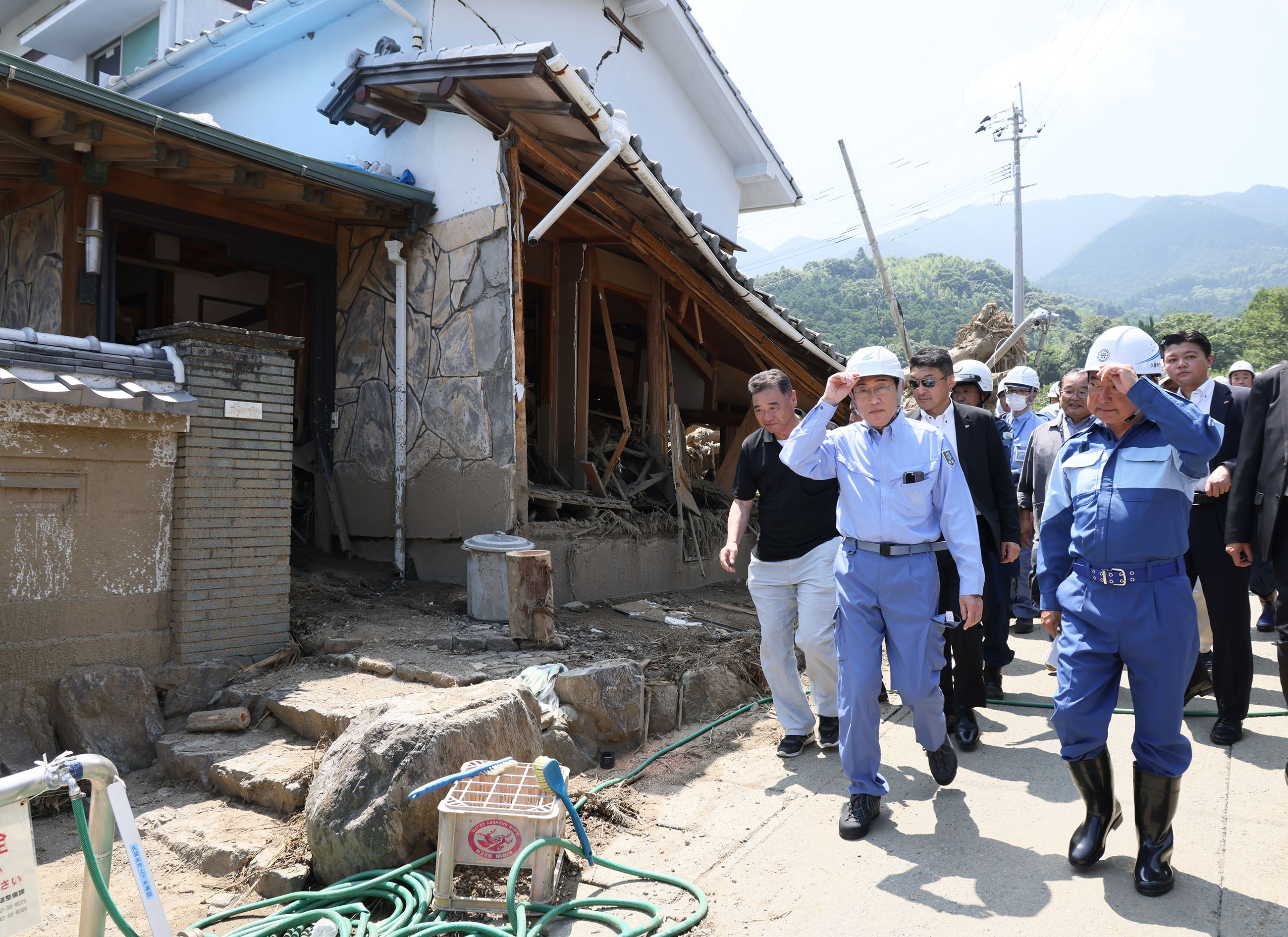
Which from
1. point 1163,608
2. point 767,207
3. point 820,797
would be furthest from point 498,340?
point 767,207

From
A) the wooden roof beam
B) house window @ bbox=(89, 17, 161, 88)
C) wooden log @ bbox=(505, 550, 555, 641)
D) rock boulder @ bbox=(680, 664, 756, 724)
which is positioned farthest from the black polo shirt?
house window @ bbox=(89, 17, 161, 88)

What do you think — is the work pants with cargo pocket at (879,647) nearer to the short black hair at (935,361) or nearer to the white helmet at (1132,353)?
the white helmet at (1132,353)

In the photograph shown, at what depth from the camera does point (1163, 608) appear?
2.93 meters

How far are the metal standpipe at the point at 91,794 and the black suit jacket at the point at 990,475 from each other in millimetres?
3947

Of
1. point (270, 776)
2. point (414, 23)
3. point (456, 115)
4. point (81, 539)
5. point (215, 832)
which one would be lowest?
point (215, 832)

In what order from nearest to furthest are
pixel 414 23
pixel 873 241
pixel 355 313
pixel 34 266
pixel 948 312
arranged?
1. pixel 34 266
2. pixel 414 23
3. pixel 355 313
4. pixel 873 241
5. pixel 948 312

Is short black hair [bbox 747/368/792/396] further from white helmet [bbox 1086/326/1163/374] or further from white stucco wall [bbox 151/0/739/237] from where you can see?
white stucco wall [bbox 151/0/739/237]

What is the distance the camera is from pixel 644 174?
691 centimetres

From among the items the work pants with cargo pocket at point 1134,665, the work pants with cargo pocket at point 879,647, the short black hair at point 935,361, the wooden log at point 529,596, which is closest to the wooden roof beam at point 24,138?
the wooden log at point 529,596

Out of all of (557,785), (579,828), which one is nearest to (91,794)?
(557,785)

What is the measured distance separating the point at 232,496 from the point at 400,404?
7.93 feet

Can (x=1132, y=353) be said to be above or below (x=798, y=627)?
above

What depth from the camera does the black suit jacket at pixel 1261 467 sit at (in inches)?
152

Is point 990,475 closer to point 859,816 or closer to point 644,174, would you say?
point 859,816
